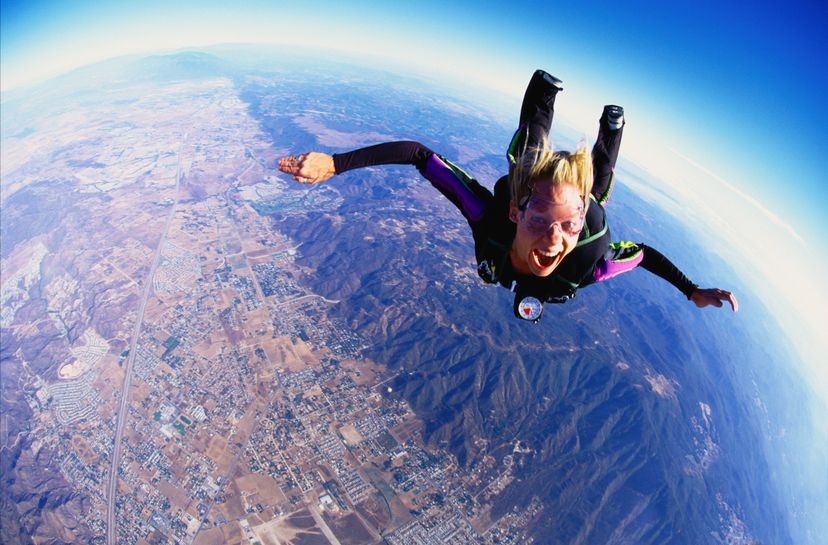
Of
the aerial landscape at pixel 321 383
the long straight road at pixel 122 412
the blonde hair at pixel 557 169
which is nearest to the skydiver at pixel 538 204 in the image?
the blonde hair at pixel 557 169

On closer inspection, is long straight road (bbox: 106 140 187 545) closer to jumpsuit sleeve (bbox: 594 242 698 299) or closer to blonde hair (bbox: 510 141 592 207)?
jumpsuit sleeve (bbox: 594 242 698 299)

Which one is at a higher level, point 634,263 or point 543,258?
point 543,258

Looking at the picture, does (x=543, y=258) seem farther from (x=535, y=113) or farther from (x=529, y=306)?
(x=535, y=113)

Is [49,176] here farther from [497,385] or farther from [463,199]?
[463,199]

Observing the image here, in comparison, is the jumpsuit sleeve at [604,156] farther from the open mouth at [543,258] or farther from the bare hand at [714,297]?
the open mouth at [543,258]

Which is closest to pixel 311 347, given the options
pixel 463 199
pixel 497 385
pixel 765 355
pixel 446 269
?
pixel 497 385

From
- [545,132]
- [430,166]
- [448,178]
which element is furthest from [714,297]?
[430,166]
